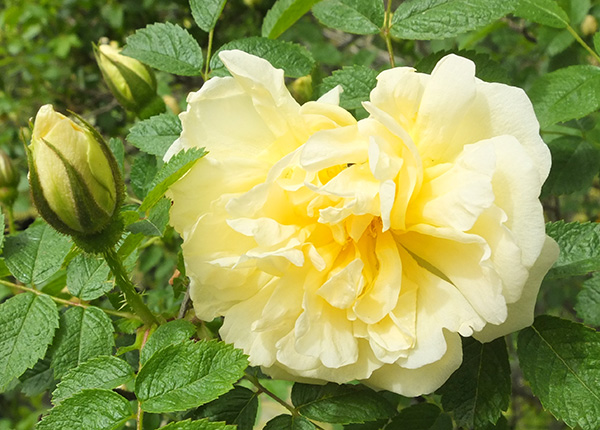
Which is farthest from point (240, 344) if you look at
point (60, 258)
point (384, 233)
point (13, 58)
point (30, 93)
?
point (30, 93)

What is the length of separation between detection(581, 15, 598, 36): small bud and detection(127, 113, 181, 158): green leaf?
1145mm

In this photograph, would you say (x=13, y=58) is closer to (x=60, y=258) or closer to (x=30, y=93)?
(x=30, y=93)

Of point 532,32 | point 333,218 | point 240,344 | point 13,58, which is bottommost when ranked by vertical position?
point 532,32

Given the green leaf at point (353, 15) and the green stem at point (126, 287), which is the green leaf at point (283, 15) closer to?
the green leaf at point (353, 15)

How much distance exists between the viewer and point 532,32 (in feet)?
6.63

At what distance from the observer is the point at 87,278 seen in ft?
2.69

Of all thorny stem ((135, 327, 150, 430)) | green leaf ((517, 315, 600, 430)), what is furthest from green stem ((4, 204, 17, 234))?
green leaf ((517, 315, 600, 430))

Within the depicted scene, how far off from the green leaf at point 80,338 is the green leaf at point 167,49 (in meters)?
0.39

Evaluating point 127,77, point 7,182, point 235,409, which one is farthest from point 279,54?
point 7,182

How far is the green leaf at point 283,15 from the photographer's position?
0.90 metres

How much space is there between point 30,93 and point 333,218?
253 cm

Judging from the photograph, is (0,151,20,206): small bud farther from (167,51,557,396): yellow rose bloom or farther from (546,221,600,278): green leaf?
(546,221,600,278): green leaf

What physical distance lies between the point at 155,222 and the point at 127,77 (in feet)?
1.30

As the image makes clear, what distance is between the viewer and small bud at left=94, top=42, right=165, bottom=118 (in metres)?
1.01
